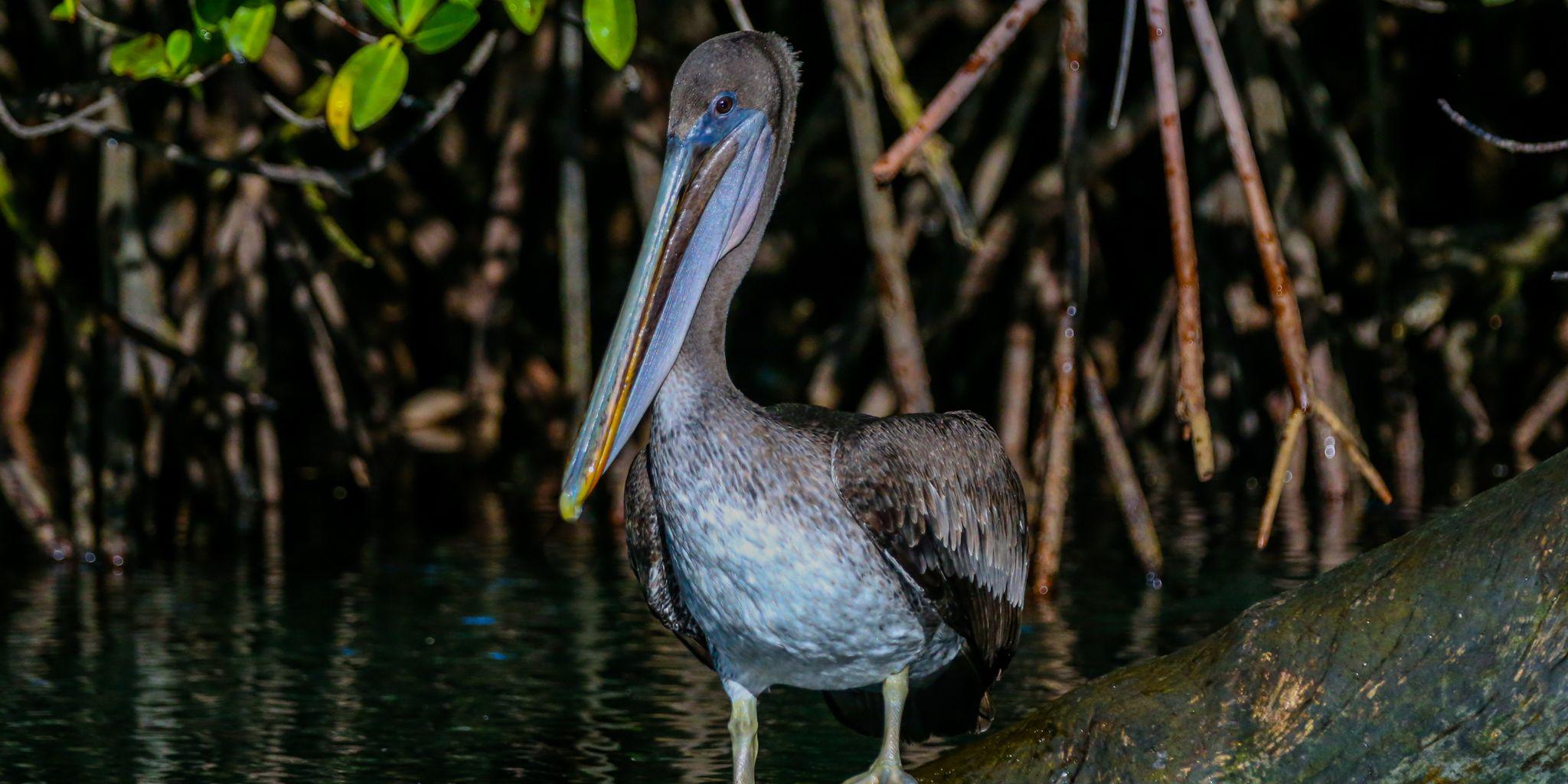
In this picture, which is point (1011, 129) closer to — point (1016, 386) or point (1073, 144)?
point (1016, 386)

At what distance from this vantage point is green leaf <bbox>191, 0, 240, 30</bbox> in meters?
4.36

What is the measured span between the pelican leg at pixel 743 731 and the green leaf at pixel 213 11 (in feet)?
5.77

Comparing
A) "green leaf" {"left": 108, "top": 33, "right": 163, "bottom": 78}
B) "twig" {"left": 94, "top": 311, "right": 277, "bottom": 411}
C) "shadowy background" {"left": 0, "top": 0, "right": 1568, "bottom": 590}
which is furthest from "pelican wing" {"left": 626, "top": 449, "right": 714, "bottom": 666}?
"twig" {"left": 94, "top": 311, "right": 277, "bottom": 411}

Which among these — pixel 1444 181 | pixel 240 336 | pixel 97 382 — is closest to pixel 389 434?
pixel 240 336

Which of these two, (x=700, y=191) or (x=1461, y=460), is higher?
(x=700, y=191)

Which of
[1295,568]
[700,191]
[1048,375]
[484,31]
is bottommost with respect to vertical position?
[1295,568]

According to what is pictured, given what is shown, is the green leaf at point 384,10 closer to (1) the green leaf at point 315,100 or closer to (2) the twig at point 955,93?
(2) the twig at point 955,93

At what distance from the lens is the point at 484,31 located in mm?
9672

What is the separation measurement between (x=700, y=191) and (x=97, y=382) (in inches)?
174

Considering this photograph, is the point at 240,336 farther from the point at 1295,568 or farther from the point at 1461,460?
the point at 1461,460

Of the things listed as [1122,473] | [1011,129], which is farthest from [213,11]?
[1011,129]

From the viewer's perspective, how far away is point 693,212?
422 cm

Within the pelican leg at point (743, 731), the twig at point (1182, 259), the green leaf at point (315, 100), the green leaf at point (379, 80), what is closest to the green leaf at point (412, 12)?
the green leaf at point (379, 80)

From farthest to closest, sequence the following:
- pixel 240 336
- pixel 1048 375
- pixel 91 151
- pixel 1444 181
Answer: pixel 1444 181, pixel 91 151, pixel 240 336, pixel 1048 375
